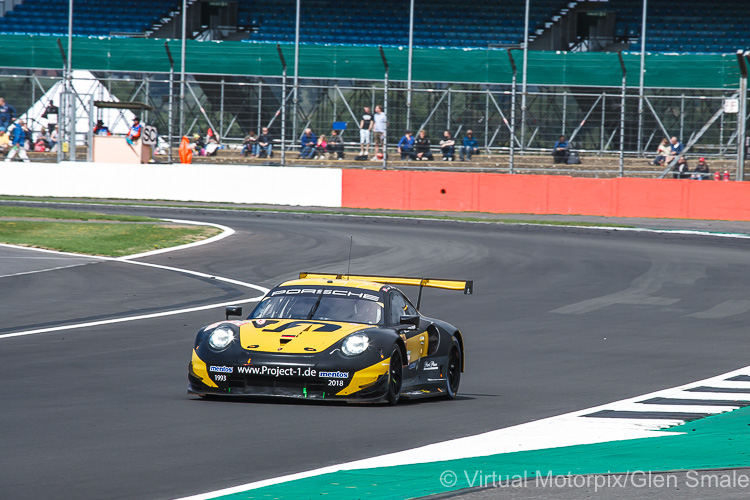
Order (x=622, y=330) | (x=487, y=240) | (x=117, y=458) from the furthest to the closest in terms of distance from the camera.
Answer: (x=487, y=240), (x=622, y=330), (x=117, y=458)

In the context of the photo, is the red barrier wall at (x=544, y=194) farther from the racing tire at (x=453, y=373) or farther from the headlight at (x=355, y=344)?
the headlight at (x=355, y=344)

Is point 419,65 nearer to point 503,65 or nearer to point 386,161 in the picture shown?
point 503,65

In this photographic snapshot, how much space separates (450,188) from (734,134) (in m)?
8.29

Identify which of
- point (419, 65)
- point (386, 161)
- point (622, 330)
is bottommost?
point (622, 330)

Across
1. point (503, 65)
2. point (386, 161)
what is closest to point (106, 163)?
point (386, 161)

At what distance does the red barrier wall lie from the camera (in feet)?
99.5

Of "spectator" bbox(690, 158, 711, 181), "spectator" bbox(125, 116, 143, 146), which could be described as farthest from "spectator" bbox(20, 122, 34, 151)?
"spectator" bbox(690, 158, 711, 181)

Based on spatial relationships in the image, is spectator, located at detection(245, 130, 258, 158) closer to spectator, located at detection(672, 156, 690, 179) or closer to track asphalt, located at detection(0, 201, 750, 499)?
track asphalt, located at detection(0, 201, 750, 499)

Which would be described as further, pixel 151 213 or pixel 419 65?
pixel 419 65

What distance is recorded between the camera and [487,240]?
24953 mm

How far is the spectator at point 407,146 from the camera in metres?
33.1

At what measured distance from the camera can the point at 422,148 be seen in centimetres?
3297

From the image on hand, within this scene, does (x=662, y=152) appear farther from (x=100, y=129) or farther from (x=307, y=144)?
(x=100, y=129)

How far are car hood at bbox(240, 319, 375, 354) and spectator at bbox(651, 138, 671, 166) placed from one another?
2380cm
